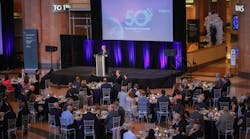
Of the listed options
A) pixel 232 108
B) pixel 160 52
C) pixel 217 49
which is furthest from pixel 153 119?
pixel 217 49

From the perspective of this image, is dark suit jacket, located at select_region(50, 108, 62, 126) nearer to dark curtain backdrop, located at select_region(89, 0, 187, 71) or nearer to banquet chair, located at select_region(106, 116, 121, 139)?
banquet chair, located at select_region(106, 116, 121, 139)

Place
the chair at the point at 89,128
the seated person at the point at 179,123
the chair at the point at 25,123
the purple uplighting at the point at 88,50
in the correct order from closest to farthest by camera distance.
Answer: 1. the seated person at the point at 179,123
2. the chair at the point at 89,128
3. the chair at the point at 25,123
4. the purple uplighting at the point at 88,50

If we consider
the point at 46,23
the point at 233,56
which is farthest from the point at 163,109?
the point at 46,23

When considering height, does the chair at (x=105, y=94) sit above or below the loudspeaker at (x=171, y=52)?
below

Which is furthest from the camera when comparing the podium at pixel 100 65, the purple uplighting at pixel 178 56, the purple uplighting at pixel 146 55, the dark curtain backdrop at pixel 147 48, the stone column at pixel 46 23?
the stone column at pixel 46 23

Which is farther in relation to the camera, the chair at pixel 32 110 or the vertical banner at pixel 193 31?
the vertical banner at pixel 193 31

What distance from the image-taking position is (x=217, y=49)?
121 feet

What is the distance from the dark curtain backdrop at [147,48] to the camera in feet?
99.8

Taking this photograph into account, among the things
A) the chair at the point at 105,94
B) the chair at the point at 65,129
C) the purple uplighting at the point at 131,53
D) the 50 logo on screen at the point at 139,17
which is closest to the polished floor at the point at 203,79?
the chair at the point at 65,129

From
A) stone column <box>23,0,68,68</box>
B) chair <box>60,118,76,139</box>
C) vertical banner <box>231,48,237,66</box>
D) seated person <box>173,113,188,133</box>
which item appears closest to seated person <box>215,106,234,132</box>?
seated person <box>173,113,188,133</box>

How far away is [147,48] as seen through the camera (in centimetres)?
3194

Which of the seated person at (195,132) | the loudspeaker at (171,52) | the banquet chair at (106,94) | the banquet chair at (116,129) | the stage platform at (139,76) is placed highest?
the loudspeaker at (171,52)

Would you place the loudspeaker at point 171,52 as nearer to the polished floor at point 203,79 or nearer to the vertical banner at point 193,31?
the polished floor at point 203,79

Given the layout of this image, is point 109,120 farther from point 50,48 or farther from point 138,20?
point 50,48
